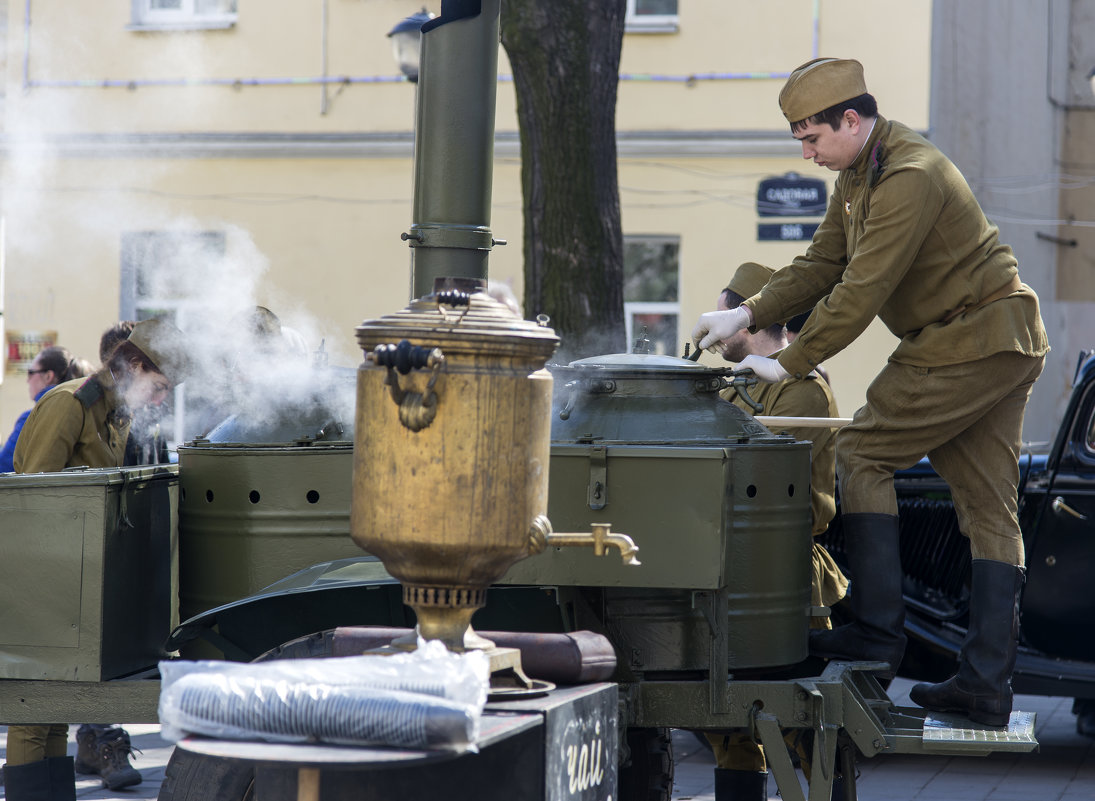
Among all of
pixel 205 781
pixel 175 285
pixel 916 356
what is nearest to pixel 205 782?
pixel 205 781

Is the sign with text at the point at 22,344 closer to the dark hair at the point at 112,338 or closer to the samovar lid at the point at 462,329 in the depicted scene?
the dark hair at the point at 112,338

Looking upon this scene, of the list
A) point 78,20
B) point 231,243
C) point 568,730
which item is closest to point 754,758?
point 568,730

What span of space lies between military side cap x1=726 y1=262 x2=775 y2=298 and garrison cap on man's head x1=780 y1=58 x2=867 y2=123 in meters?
1.09

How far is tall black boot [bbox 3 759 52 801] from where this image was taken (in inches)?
159

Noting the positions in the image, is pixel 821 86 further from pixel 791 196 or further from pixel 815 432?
pixel 791 196

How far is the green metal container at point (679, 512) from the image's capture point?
3328mm

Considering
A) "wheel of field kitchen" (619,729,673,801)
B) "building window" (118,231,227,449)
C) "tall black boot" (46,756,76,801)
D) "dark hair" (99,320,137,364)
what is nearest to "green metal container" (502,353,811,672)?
"wheel of field kitchen" (619,729,673,801)

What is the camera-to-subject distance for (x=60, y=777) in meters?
4.14

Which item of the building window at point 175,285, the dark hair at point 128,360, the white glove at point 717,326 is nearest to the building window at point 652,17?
the building window at point 175,285

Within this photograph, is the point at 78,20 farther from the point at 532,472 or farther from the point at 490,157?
the point at 532,472

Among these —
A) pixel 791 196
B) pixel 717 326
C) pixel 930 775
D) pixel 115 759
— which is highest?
pixel 791 196

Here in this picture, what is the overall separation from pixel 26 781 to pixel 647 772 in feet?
5.91

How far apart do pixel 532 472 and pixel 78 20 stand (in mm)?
12023

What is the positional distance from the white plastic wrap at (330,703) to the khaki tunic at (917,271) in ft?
5.91
